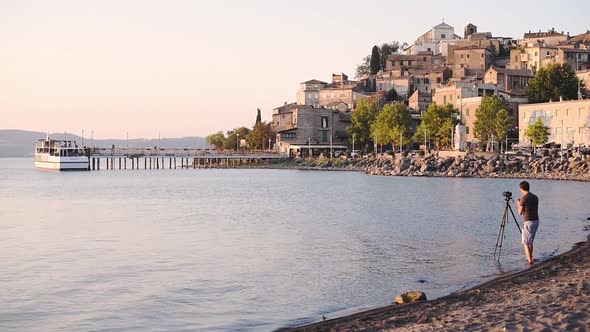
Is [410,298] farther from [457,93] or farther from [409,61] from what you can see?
[409,61]

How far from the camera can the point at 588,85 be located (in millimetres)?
106688

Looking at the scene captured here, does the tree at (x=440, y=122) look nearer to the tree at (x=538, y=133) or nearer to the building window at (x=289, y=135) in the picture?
the tree at (x=538, y=133)

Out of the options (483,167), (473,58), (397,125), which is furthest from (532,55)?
(483,167)

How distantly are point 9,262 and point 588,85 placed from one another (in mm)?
97231

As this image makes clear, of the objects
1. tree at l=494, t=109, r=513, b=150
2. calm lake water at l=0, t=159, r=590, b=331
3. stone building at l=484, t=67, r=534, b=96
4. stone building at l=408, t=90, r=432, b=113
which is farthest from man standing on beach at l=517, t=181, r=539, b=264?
stone building at l=408, t=90, r=432, b=113

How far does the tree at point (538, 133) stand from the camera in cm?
8625

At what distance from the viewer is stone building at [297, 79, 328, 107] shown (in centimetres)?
14800

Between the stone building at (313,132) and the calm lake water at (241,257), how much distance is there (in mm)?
75220

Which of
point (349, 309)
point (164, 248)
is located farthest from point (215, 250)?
point (349, 309)

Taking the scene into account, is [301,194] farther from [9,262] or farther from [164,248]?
[9,262]

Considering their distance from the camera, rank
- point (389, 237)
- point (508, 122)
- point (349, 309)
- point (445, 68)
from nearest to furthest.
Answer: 1. point (349, 309)
2. point (389, 237)
3. point (508, 122)
4. point (445, 68)

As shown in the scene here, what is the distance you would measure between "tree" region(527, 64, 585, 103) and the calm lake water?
49609mm

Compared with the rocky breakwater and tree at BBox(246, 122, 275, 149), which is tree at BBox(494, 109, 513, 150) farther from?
tree at BBox(246, 122, 275, 149)

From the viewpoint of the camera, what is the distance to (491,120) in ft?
304
